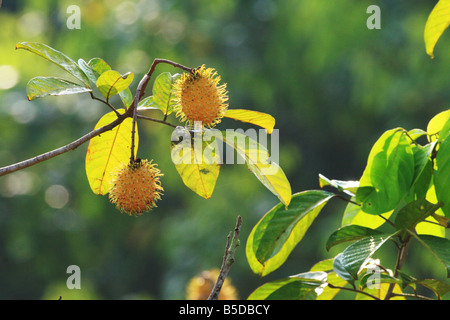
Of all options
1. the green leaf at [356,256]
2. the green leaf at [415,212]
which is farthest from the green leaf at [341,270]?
the green leaf at [415,212]

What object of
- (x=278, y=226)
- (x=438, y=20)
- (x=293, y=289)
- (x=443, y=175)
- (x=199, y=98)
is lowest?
(x=293, y=289)

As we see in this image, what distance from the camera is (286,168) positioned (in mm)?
5730

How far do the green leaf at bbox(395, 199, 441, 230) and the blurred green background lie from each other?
393 centimetres

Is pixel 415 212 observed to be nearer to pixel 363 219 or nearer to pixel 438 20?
pixel 363 219

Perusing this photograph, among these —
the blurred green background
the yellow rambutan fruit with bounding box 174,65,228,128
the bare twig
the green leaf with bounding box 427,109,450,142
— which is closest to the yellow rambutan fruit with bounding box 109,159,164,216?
the yellow rambutan fruit with bounding box 174,65,228,128

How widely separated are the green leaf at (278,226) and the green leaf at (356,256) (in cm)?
11

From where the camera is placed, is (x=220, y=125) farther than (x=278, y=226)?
Yes

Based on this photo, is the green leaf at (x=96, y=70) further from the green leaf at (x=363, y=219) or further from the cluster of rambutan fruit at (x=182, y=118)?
the green leaf at (x=363, y=219)

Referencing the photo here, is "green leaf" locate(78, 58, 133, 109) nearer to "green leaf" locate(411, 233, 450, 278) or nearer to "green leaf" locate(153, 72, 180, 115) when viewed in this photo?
"green leaf" locate(153, 72, 180, 115)

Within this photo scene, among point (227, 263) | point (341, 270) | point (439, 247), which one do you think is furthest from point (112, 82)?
point (439, 247)

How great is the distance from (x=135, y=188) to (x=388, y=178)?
15.0 inches

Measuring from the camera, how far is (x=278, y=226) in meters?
0.95

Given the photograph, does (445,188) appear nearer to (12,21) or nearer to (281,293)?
(281,293)
